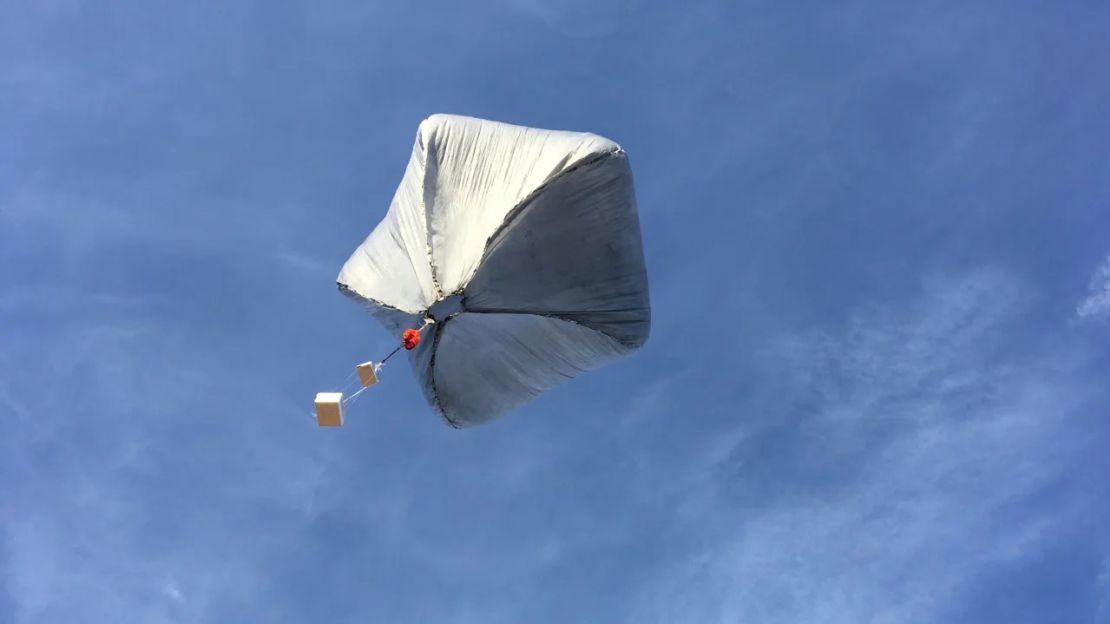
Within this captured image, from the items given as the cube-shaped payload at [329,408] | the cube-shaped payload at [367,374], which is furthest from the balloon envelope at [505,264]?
the cube-shaped payload at [329,408]

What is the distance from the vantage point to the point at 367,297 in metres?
→ 10.5

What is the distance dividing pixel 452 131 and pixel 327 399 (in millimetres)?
4224

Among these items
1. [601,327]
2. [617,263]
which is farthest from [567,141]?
[601,327]

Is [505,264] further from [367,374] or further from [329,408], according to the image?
[329,408]

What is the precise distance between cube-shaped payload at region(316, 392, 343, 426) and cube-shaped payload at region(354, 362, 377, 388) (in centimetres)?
34

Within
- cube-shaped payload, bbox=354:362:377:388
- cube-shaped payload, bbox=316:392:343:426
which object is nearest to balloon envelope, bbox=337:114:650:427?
cube-shaped payload, bbox=354:362:377:388

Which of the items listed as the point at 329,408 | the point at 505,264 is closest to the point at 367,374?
the point at 329,408

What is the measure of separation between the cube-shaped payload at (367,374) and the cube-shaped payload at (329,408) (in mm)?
339

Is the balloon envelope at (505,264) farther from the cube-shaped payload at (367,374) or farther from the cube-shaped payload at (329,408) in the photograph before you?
the cube-shaped payload at (329,408)

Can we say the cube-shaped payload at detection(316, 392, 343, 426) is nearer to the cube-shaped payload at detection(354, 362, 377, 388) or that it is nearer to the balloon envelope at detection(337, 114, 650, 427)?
the cube-shaped payload at detection(354, 362, 377, 388)

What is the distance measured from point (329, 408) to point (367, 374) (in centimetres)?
64

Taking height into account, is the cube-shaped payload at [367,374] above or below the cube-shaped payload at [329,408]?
above

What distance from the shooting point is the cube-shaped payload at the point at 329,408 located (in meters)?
9.38

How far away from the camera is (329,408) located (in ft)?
30.9
